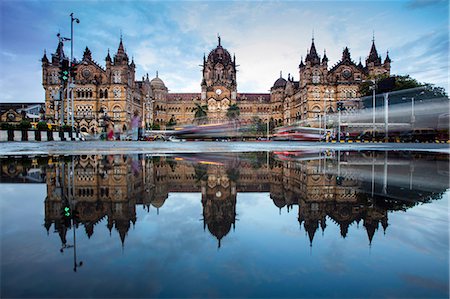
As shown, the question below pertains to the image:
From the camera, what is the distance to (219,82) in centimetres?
8138

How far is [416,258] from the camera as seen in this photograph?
4.42 feet

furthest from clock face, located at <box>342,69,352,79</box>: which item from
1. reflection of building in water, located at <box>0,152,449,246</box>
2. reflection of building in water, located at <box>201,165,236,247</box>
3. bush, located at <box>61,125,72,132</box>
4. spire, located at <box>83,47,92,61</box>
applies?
reflection of building in water, located at <box>201,165,236,247</box>

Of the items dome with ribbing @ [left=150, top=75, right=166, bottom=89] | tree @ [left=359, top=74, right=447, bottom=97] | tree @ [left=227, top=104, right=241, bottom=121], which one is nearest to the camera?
tree @ [left=359, top=74, right=447, bottom=97]

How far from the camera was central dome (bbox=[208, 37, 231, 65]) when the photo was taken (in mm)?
83938

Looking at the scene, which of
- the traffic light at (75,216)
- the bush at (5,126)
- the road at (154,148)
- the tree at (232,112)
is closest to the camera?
the traffic light at (75,216)

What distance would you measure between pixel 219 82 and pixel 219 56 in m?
8.29

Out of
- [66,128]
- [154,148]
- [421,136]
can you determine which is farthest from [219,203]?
[421,136]

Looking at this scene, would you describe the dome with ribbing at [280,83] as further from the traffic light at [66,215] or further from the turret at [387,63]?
the traffic light at [66,215]

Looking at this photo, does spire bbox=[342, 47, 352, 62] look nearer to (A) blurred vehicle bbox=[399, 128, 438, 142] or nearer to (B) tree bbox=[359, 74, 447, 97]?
(B) tree bbox=[359, 74, 447, 97]

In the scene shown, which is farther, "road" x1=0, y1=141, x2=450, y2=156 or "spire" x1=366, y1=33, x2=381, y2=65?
"spire" x1=366, y1=33, x2=381, y2=65

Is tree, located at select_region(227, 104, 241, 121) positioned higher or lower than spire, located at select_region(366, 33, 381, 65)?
lower

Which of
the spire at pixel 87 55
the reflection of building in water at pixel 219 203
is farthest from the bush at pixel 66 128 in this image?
the spire at pixel 87 55

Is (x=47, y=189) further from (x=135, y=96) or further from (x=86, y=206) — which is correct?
(x=135, y=96)

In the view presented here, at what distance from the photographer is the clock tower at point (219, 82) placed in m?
79.5
